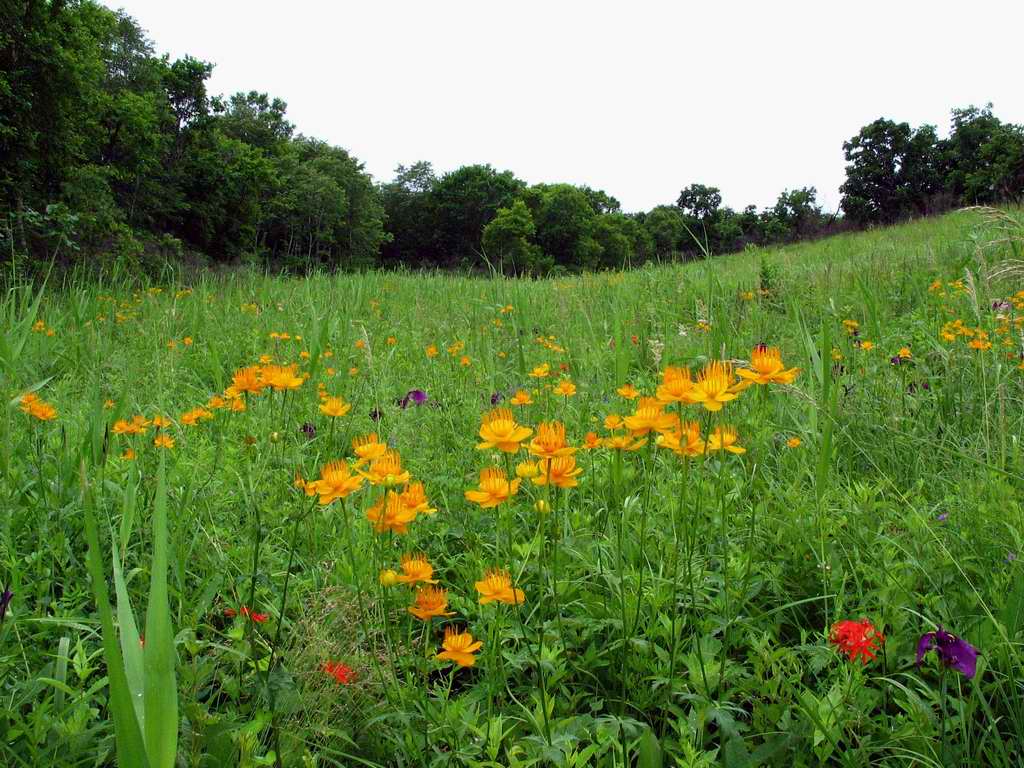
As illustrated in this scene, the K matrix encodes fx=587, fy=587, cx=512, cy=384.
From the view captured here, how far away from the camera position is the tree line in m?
8.62

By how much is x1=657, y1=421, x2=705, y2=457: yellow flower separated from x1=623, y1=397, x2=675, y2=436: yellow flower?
2 cm

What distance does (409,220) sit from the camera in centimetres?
5109

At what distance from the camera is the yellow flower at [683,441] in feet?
2.68

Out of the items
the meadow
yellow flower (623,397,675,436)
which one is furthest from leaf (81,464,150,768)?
yellow flower (623,397,675,436)

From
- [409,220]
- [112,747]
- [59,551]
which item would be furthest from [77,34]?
[409,220]

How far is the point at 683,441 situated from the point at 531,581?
2.20ft

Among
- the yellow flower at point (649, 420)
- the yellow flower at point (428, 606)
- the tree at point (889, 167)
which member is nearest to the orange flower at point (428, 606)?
the yellow flower at point (428, 606)

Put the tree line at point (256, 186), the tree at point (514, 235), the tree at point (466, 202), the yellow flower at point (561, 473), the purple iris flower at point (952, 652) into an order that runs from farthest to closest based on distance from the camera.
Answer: the tree at point (466, 202) → the tree at point (514, 235) → the tree line at point (256, 186) → the yellow flower at point (561, 473) → the purple iris flower at point (952, 652)

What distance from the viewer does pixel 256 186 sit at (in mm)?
23500

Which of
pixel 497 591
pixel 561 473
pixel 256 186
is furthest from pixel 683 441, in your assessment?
pixel 256 186

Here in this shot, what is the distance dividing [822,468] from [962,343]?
5.69ft

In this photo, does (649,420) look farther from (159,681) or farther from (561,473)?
(159,681)

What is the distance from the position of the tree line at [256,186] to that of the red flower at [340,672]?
82.6 inches

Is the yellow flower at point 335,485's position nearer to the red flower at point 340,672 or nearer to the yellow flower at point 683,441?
the red flower at point 340,672
